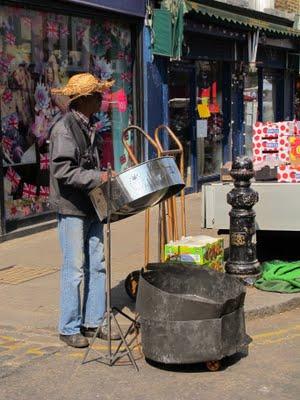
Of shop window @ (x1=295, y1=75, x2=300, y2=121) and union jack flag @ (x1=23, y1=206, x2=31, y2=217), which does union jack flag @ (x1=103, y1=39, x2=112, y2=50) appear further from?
shop window @ (x1=295, y1=75, x2=300, y2=121)

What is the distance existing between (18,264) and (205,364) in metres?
3.40

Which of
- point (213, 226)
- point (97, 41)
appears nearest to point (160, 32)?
point (97, 41)

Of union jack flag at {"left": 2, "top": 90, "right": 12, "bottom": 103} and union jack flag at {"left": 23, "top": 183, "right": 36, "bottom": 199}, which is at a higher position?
union jack flag at {"left": 2, "top": 90, "right": 12, "bottom": 103}

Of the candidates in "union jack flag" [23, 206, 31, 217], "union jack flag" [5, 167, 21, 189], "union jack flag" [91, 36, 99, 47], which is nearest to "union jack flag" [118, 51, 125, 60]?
"union jack flag" [91, 36, 99, 47]

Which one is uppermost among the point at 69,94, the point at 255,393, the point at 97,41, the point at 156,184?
the point at 97,41

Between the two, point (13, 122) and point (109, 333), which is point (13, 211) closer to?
point (13, 122)

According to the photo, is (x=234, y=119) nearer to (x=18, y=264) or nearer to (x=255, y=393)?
(x=18, y=264)

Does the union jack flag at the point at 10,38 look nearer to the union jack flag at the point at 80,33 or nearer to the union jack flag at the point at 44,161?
the union jack flag at the point at 80,33

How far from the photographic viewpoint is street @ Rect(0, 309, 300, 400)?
4.09 meters

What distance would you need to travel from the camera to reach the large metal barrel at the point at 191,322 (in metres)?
4.26

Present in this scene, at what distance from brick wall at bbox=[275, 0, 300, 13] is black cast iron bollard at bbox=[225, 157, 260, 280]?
10999 mm

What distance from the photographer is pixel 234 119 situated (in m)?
14.2

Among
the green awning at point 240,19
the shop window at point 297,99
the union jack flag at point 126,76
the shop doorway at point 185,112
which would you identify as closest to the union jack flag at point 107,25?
the union jack flag at point 126,76

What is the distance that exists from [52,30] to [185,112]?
12.4 feet
